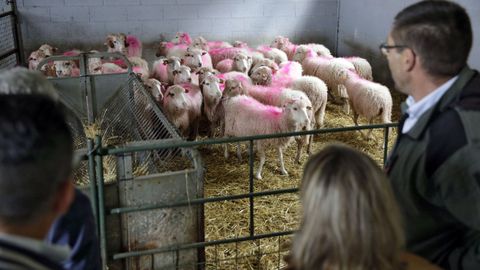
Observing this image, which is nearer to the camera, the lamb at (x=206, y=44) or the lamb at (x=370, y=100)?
the lamb at (x=370, y=100)

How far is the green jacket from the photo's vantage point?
1720 mm

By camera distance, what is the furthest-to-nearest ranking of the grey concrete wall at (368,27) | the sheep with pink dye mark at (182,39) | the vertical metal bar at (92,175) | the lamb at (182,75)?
the sheep with pink dye mark at (182,39)
the grey concrete wall at (368,27)
the lamb at (182,75)
the vertical metal bar at (92,175)

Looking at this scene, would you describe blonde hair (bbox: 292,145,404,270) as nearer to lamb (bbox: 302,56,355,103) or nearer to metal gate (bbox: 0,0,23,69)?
lamb (bbox: 302,56,355,103)

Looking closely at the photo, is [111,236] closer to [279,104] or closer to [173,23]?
[279,104]

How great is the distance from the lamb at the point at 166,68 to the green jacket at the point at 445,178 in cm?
601

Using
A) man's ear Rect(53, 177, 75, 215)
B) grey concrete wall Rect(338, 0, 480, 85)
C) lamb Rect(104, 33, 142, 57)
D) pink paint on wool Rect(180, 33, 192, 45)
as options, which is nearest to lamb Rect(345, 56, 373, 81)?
grey concrete wall Rect(338, 0, 480, 85)

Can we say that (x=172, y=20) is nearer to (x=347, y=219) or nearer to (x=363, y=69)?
(x=363, y=69)

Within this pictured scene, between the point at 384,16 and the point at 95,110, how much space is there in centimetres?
589

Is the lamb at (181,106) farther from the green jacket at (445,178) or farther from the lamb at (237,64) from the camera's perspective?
the green jacket at (445,178)

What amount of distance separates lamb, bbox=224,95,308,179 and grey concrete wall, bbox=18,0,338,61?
4.79 metres

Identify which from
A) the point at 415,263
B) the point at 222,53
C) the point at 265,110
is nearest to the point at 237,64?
the point at 222,53

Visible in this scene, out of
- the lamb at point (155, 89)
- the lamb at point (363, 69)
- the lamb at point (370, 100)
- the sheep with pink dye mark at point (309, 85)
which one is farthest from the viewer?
the lamb at point (363, 69)

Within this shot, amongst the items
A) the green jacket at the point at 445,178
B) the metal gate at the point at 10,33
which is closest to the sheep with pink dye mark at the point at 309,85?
the metal gate at the point at 10,33

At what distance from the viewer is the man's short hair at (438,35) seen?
1.77 m
